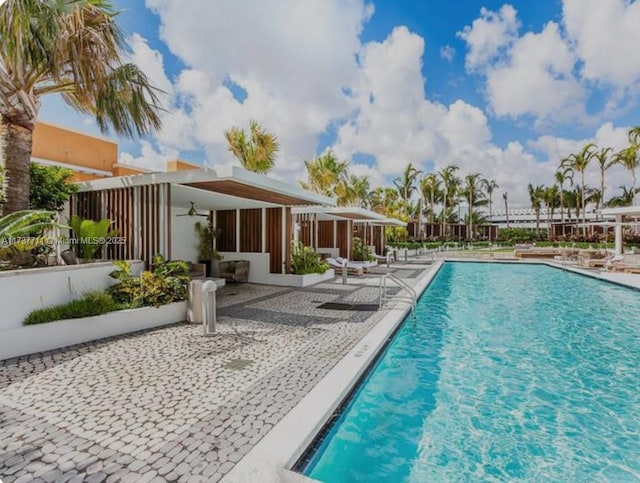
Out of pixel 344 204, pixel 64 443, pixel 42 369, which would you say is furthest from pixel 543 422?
pixel 344 204

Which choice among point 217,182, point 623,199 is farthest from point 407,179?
point 217,182

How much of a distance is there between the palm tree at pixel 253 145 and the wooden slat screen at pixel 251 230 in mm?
4984

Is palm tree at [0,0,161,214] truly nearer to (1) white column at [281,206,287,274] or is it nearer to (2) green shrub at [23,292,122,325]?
(2) green shrub at [23,292,122,325]

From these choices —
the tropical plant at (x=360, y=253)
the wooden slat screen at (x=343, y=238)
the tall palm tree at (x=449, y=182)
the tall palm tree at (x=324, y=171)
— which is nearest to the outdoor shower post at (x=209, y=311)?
the wooden slat screen at (x=343, y=238)

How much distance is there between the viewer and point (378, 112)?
691 inches

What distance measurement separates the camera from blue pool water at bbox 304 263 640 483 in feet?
11.1

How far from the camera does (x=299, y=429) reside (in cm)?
322

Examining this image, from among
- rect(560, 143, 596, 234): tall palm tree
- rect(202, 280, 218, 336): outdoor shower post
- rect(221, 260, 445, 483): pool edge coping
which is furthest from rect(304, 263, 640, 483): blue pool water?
rect(560, 143, 596, 234): tall palm tree

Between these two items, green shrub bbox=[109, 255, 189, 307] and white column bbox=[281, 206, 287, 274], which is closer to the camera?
green shrub bbox=[109, 255, 189, 307]

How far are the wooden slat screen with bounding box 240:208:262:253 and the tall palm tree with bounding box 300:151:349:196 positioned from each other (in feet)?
49.1

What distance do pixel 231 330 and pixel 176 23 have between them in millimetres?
8505

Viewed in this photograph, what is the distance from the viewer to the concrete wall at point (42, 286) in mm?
5461

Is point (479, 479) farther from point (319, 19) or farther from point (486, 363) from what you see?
point (319, 19)

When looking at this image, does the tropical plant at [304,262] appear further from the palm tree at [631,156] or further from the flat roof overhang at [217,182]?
the palm tree at [631,156]
